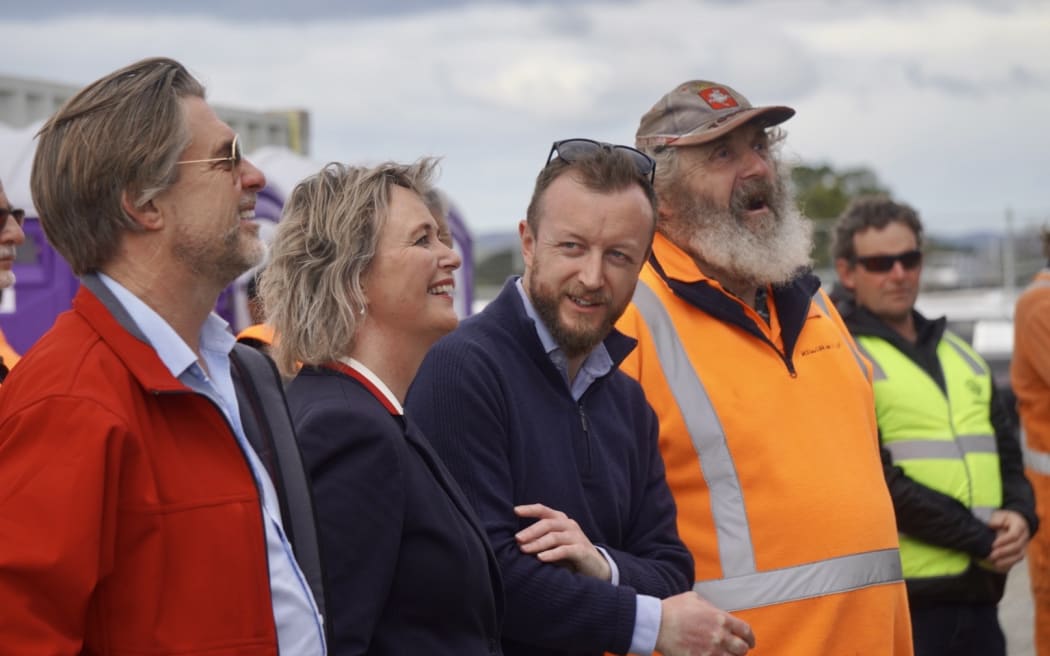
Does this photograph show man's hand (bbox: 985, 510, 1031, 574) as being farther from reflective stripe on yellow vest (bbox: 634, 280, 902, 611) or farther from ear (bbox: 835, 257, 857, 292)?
reflective stripe on yellow vest (bbox: 634, 280, 902, 611)

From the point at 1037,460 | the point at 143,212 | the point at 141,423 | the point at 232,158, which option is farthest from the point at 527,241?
the point at 1037,460

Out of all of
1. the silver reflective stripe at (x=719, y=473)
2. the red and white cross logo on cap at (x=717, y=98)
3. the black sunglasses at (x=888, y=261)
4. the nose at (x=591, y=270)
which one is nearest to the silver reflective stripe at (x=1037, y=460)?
the black sunglasses at (x=888, y=261)

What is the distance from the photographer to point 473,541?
2426 mm

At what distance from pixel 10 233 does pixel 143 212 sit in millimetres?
1680

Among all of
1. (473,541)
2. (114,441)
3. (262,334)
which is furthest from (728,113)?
(114,441)

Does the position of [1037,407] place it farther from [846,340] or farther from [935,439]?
[846,340]

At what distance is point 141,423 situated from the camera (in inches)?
75.4

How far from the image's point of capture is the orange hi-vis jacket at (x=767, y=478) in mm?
3271

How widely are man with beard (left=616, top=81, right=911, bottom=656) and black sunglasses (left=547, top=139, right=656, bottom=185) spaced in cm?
44

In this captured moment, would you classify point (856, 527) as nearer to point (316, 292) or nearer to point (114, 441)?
point (316, 292)

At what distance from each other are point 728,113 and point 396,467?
180cm

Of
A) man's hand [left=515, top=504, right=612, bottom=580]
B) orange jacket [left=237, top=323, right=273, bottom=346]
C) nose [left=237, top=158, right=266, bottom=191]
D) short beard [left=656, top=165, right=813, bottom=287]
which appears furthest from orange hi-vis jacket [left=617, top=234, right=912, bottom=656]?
nose [left=237, top=158, right=266, bottom=191]

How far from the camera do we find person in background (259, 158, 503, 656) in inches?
89.9

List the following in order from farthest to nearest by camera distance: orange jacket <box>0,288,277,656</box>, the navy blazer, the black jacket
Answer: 1. the black jacket
2. the navy blazer
3. orange jacket <box>0,288,277,656</box>
